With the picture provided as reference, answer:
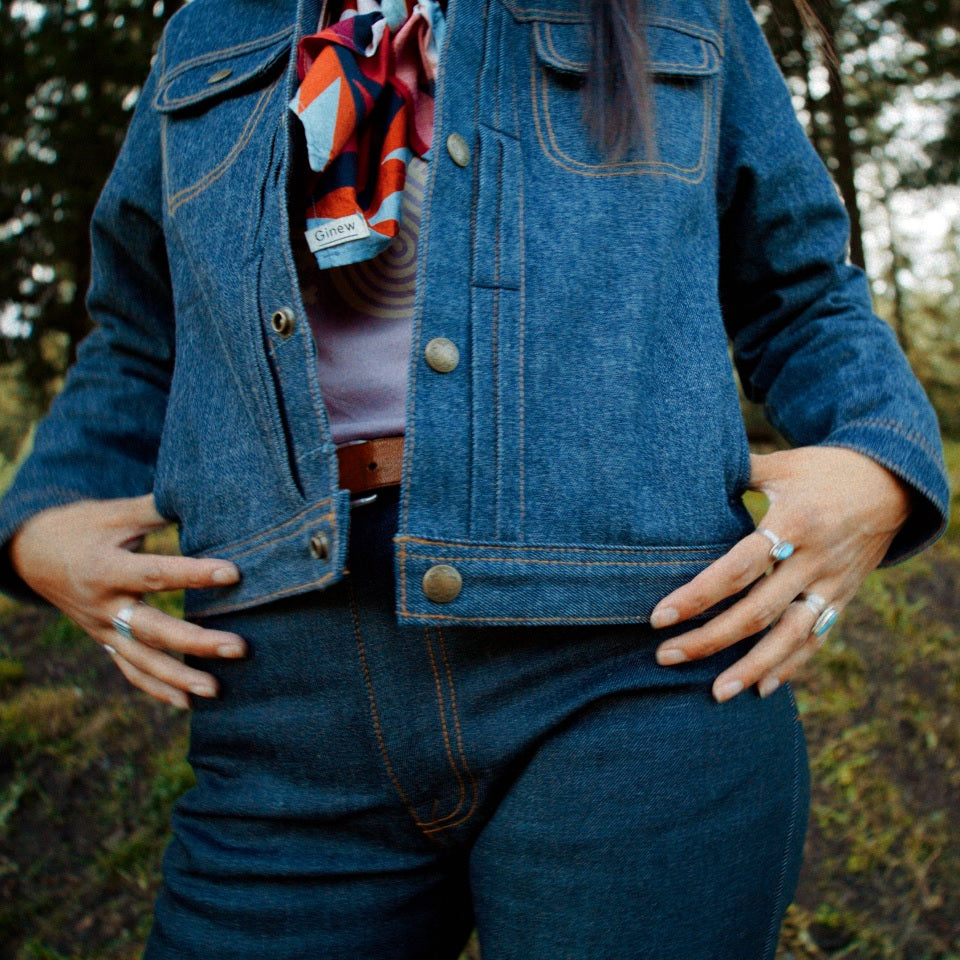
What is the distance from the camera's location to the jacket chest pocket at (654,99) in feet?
3.27

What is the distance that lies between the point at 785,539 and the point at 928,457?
0.24 metres

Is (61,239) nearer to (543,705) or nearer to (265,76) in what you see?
(265,76)

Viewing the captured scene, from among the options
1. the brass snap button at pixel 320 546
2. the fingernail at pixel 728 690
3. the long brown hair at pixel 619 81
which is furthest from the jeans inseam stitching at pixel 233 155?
the fingernail at pixel 728 690

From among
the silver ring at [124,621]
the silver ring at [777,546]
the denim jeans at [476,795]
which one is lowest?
the denim jeans at [476,795]

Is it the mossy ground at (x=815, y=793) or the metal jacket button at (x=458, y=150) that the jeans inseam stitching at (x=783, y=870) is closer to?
the metal jacket button at (x=458, y=150)

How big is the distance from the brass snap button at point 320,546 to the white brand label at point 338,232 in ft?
1.16

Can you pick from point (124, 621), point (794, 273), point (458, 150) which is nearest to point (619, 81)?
point (458, 150)

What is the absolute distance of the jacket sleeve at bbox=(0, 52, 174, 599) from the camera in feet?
3.91

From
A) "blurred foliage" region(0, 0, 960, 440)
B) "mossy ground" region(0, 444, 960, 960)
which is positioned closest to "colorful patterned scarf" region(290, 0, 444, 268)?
"mossy ground" region(0, 444, 960, 960)

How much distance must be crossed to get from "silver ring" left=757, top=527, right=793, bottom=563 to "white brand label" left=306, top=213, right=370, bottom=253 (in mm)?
581

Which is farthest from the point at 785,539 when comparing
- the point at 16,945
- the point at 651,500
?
the point at 16,945

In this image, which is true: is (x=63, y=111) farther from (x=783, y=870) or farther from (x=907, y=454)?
(x=783, y=870)

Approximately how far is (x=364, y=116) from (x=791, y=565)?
747 millimetres

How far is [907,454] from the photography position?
99 centimetres
